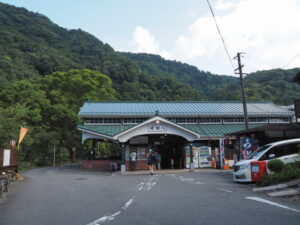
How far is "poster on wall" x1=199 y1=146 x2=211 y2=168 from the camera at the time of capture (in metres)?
26.1

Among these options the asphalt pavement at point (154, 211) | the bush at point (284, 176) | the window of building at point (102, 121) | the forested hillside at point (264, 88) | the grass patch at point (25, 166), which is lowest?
the grass patch at point (25, 166)

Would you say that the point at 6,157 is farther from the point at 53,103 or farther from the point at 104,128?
the point at 53,103

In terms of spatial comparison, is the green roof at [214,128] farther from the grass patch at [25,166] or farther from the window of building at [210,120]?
the grass patch at [25,166]

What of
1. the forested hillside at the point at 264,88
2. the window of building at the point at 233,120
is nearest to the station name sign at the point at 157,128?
the window of building at the point at 233,120

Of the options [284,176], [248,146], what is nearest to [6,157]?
[284,176]

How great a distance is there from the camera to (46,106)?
39.3 meters

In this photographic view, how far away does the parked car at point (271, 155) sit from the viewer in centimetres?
1291

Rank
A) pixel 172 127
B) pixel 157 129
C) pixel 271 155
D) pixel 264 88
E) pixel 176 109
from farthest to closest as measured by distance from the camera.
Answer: pixel 264 88 < pixel 176 109 < pixel 172 127 < pixel 157 129 < pixel 271 155

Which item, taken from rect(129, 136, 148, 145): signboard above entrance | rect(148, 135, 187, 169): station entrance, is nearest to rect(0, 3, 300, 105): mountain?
rect(129, 136, 148, 145): signboard above entrance

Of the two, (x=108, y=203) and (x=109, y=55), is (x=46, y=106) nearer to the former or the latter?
(x=108, y=203)

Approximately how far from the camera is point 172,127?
79.0 feet

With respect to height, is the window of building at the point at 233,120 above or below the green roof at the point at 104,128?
above

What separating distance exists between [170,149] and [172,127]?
5664 millimetres

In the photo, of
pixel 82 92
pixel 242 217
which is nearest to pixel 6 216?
pixel 242 217
